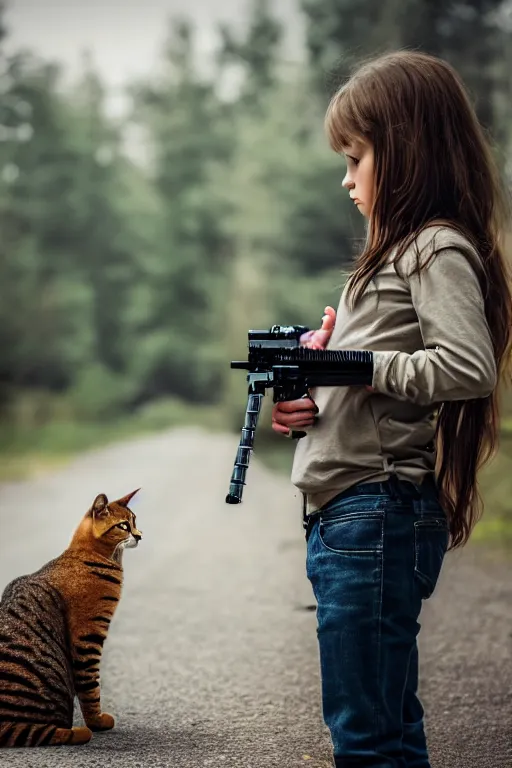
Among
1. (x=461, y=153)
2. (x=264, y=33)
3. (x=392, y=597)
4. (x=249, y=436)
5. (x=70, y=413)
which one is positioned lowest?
(x=392, y=597)

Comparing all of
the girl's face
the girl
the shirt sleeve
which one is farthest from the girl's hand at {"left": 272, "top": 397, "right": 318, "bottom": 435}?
Answer: the girl's face

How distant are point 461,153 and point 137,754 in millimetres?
1658

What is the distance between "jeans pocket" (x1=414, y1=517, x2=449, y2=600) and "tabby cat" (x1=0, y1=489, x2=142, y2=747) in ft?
2.43

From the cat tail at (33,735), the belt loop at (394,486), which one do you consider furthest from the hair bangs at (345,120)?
the cat tail at (33,735)

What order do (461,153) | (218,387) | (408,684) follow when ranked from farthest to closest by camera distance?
(218,387), (408,684), (461,153)

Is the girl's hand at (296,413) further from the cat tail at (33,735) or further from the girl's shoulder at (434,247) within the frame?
the cat tail at (33,735)

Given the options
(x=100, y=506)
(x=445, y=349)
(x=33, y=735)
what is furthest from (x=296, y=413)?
(x=33, y=735)

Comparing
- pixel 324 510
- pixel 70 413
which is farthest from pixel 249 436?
pixel 70 413

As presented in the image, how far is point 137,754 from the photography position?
8.95 ft

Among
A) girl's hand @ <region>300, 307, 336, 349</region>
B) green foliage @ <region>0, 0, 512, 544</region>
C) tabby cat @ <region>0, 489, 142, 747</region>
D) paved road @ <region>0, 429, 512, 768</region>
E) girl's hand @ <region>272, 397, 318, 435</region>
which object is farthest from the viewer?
green foliage @ <region>0, 0, 512, 544</region>

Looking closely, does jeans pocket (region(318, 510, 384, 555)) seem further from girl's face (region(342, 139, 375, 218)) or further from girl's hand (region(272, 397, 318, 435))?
girl's face (region(342, 139, 375, 218))

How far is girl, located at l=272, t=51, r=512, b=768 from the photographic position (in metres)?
2.07

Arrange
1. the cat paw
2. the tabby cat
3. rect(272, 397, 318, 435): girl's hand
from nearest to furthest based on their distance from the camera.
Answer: rect(272, 397, 318, 435): girl's hand, the tabby cat, the cat paw

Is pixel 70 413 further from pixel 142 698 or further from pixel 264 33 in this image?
pixel 142 698
